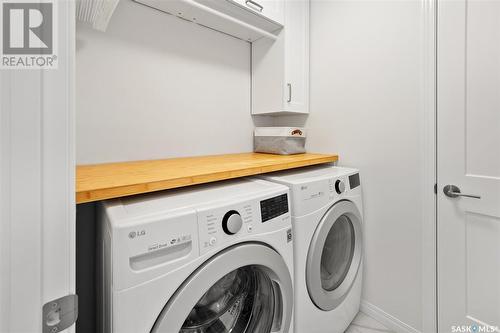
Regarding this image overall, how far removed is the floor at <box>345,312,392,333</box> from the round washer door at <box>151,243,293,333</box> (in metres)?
0.75

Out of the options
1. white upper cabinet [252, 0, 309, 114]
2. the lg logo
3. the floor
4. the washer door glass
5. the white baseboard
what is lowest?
the floor

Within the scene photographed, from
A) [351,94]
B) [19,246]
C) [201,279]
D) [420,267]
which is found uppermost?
[351,94]

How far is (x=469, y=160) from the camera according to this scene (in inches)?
48.0

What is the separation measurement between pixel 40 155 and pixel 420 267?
1.75 metres

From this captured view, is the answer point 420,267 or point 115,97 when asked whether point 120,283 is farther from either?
point 420,267

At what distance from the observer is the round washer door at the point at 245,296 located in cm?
84

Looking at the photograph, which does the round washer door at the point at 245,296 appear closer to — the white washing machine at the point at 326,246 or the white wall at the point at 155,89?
the white washing machine at the point at 326,246

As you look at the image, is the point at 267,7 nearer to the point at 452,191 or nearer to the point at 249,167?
the point at 249,167

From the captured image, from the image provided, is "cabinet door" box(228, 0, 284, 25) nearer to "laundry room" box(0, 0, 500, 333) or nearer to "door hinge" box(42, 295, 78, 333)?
"laundry room" box(0, 0, 500, 333)

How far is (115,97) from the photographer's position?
4.27 ft

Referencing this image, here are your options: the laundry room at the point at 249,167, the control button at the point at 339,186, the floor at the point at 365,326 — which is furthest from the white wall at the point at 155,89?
the floor at the point at 365,326

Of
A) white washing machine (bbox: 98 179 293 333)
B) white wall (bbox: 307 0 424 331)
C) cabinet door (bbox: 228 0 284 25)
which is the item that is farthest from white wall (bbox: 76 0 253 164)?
white wall (bbox: 307 0 424 331)

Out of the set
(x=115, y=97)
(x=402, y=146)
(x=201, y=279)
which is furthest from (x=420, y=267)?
(x=115, y=97)

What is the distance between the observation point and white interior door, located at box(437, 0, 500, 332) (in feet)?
3.77
